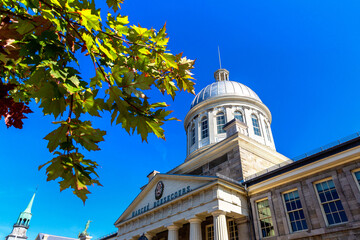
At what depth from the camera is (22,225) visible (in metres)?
90.8

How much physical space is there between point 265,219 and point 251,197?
69.8 inches

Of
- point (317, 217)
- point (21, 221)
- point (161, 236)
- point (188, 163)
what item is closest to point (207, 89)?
point (188, 163)

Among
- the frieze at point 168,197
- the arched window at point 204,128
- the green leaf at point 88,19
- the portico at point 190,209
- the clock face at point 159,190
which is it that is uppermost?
the arched window at point 204,128

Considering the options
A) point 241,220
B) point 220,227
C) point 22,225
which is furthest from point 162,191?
point 22,225

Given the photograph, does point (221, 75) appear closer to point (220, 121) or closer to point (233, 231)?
point (220, 121)

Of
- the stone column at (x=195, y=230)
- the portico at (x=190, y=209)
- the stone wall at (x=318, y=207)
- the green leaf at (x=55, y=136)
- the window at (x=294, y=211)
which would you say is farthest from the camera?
the stone column at (x=195, y=230)

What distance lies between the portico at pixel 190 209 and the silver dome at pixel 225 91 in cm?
1582

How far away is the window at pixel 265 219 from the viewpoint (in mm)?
15109

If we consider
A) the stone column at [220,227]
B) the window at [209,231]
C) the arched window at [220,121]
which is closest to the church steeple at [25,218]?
the arched window at [220,121]

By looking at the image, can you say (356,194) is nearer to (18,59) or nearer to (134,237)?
(18,59)

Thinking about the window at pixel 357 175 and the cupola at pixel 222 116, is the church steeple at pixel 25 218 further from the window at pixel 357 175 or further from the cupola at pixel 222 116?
the window at pixel 357 175

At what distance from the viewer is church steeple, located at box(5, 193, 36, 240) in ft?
285

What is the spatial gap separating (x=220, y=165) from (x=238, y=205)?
611 cm

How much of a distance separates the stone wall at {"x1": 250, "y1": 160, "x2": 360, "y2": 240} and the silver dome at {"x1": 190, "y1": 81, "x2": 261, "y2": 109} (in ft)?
62.6
